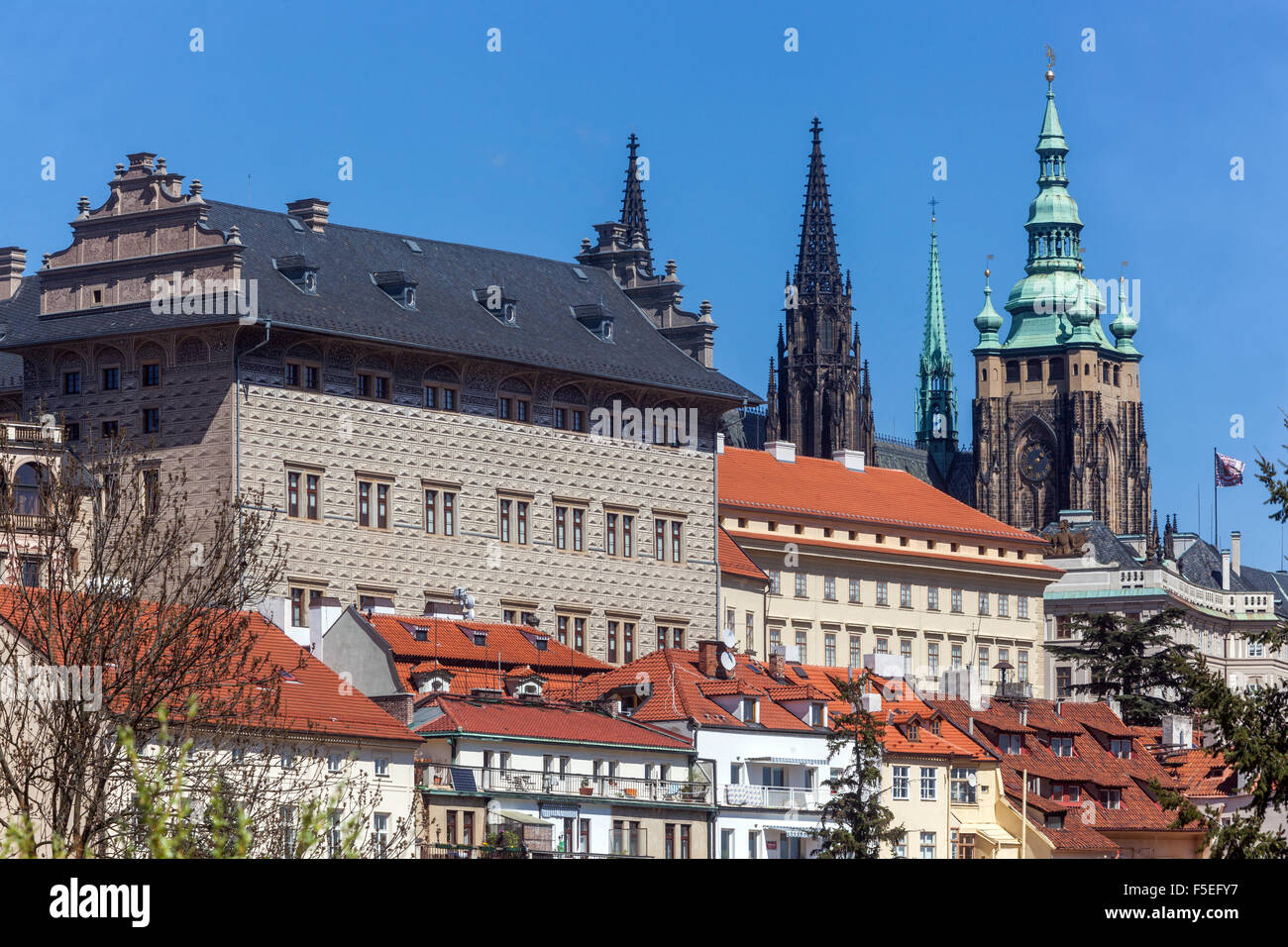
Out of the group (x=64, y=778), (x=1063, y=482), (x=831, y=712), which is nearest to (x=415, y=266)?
(x=831, y=712)

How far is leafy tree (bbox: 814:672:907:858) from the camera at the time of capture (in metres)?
61.7

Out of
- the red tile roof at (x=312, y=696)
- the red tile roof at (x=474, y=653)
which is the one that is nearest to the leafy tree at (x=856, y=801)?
the red tile roof at (x=474, y=653)

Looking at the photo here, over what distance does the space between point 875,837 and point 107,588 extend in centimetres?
2896

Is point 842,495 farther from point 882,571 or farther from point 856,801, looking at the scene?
point 856,801

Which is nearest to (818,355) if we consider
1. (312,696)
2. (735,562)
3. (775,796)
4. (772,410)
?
(772,410)

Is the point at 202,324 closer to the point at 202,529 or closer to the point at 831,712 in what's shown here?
the point at 202,529

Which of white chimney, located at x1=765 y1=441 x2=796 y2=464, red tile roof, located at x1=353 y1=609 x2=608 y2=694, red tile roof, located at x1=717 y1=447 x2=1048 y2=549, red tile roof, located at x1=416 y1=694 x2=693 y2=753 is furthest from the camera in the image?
white chimney, located at x1=765 y1=441 x2=796 y2=464

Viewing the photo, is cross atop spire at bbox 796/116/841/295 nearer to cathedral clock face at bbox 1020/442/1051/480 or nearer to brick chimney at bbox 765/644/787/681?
cathedral clock face at bbox 1020/442/1051/480

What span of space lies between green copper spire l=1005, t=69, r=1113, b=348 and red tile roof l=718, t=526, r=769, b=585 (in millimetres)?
89866

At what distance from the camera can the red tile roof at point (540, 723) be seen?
61906 mm

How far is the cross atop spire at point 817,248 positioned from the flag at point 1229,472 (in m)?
23.7

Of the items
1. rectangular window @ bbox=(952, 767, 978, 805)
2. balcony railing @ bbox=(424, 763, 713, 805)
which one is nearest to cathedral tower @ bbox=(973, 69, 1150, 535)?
rectangular window @ bbox=(952, 767, 978, 805)

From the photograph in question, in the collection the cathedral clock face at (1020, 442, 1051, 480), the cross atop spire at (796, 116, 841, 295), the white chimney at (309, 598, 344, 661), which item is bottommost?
the white chimney at (309, 598, 344, 661)

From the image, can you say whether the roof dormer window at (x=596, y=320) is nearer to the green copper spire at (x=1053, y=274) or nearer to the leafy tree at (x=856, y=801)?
the leafy tree at (x=856, y=801)
